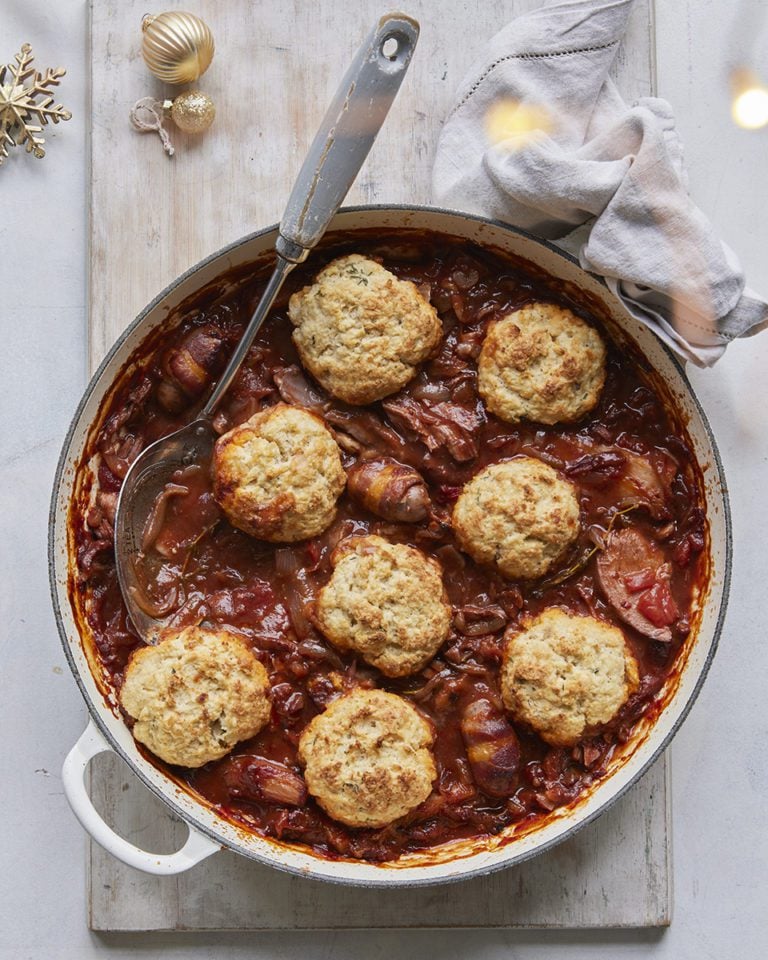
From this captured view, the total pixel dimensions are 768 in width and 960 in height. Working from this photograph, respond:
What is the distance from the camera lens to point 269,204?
13.5 feet

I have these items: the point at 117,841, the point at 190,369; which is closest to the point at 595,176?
the point at 190,369

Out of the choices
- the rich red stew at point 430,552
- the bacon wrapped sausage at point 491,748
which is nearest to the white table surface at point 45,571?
the rich red stew at point 430,552

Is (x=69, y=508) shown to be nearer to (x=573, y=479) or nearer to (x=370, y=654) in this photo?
(x=370, y=654)

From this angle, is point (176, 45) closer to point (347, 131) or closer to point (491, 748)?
point (347, 131)

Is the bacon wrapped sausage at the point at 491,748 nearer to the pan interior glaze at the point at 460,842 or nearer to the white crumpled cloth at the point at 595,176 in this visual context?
the pan interior glaze at the point at 460,842

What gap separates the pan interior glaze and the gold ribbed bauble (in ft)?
1.80

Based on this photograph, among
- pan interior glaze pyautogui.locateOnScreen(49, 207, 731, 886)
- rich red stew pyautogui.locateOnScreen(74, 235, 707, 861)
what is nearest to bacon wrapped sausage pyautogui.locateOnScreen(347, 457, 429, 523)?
rich red stew pyautogui.locateOnScreen(74, 235, 707, 861)

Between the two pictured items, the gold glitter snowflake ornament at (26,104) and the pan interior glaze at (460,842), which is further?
the gold glitter snowflake ornament at (26,104)

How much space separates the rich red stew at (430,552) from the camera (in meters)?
3.96

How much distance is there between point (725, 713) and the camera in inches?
167

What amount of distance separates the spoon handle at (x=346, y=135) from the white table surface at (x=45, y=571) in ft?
3.68

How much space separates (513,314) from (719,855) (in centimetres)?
229

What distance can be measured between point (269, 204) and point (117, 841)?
7.75 feet

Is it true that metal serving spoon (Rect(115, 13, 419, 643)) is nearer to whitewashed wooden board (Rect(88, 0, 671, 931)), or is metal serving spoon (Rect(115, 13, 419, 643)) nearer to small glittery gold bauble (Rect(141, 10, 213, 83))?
whitewashed wooden board (Rect(88, 0, 671, 931))
